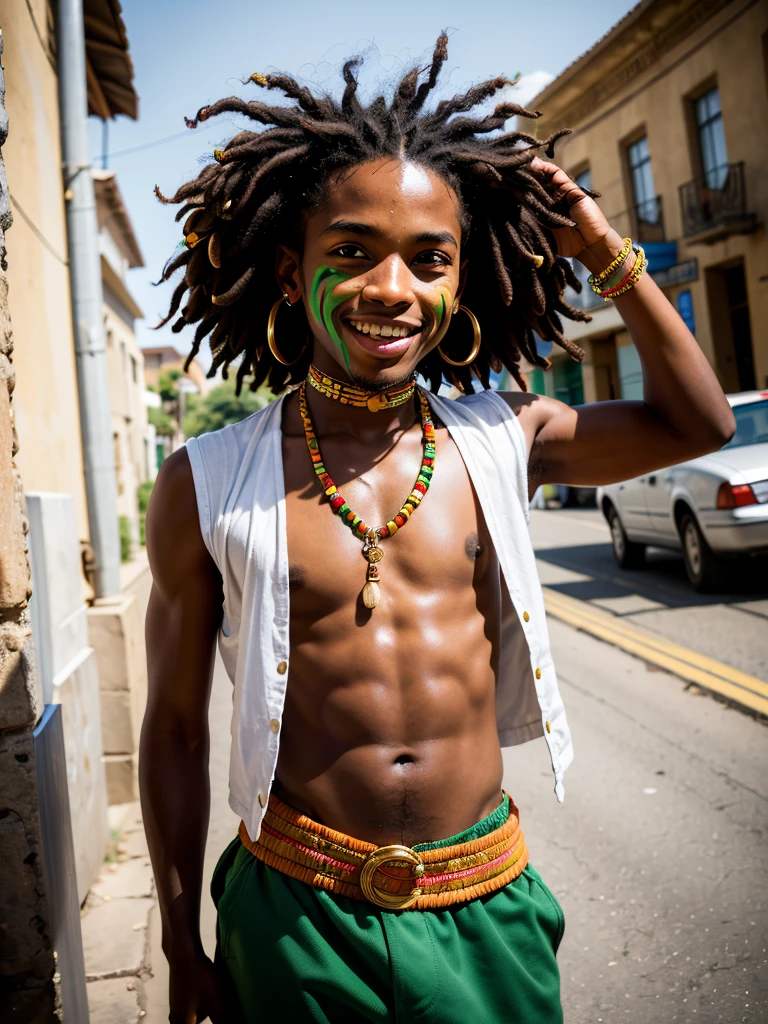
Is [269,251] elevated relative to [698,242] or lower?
lower

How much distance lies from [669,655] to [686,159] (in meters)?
15.9

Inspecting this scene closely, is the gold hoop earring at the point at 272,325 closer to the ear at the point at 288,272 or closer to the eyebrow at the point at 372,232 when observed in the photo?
the ear at the point at 288,272

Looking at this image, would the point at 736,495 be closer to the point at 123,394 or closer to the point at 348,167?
the point at 348,167

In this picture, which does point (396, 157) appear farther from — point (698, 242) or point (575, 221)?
point (698, 242)

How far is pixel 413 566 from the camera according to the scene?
6.82ft

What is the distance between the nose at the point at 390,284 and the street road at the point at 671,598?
17.4 feet

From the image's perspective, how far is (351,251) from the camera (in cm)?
204

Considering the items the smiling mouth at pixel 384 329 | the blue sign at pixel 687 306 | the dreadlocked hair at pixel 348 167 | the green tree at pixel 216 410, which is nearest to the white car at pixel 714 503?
the dreadlocked hair at pixel 348 167

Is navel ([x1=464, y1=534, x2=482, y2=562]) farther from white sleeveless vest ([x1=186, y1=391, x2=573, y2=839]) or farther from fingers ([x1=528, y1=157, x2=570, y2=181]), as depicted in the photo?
fingers ([x1=528, y1=157, x2=570, y2=181])

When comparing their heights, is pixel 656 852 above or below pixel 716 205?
below


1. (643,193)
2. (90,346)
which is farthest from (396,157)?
(643,193)

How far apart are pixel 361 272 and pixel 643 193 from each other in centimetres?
2227

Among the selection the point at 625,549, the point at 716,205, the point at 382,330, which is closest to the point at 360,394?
the point at 382,330

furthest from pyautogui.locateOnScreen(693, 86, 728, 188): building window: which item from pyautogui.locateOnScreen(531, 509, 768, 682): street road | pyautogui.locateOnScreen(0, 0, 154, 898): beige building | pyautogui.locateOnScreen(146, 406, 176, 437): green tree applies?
pyautogui.locateOnScreen(146, 406, 176, 437): green tree
